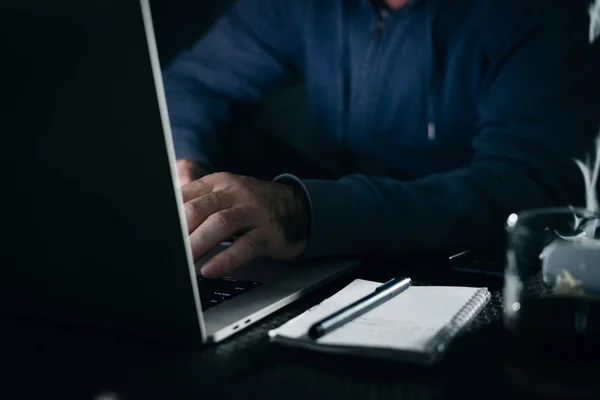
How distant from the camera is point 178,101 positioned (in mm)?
1534

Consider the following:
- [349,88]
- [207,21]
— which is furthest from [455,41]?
[207,21]

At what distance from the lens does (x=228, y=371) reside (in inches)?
23.6

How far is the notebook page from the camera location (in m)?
0.62

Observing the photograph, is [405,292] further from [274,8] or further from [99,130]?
[274,8]

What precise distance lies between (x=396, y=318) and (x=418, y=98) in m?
0.80

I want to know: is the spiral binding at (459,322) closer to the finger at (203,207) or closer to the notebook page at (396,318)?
the notebook page at (396,318)

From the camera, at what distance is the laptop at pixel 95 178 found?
1.82 ft

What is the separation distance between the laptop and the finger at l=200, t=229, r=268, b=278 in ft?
0.43

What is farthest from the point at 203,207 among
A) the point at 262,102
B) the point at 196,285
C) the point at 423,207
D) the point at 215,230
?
the point at 262,102

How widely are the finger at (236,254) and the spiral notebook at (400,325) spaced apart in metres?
0.16

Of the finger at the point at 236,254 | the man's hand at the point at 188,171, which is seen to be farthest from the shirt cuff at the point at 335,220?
the man's hand at the point at 188,171

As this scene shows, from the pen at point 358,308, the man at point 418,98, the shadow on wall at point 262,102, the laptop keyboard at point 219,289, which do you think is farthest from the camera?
the shadow on wall at point 262,102

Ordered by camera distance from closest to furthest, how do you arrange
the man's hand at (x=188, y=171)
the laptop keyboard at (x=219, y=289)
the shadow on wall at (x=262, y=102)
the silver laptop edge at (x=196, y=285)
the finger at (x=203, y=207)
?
the silver laptop edge at (x=196, y=285) → the laptop keyboard at (x=219, y=289) → the finger at (x=203, y=207) → the man's hand at (x=188, y=171) → the shadow on wall at (x=262, y=102)

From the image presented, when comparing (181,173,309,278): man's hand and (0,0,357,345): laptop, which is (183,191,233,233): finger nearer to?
(181,173,309,278): man's hand
